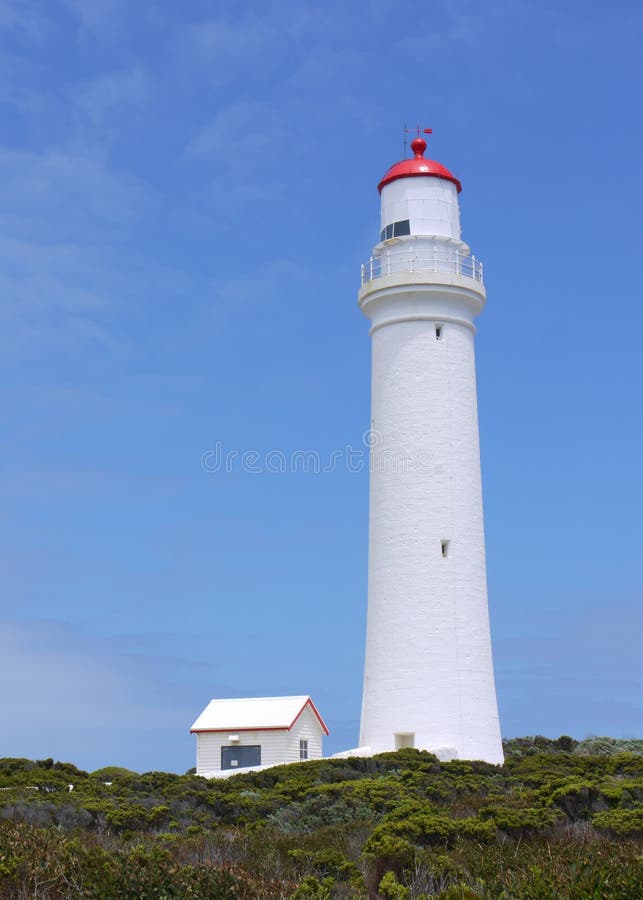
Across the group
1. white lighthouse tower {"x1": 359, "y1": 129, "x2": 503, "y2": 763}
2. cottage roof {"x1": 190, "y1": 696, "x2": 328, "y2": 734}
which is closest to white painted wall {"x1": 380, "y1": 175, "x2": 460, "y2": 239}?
white lighthouse tower {"x1": 359, "y1": 129, "x2": 503, "y2": 763}

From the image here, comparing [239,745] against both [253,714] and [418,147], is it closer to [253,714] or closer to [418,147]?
[253,714]

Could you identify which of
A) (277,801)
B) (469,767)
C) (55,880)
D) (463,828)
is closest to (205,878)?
(55,880)

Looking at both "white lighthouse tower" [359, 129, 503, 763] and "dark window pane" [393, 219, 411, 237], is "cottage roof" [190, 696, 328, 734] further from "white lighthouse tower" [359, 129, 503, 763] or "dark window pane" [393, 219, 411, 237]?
"dark window pane" [393, 219, 411, 237]

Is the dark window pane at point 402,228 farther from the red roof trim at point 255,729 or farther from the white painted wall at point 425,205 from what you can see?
the red roof trim at point 255,729

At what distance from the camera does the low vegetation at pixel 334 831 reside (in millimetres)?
10570

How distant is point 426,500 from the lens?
26.9 m

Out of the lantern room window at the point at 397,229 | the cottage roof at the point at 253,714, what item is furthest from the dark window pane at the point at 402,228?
the cottage roof at the point at 253,714

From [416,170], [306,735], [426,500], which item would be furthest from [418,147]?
[306,735]

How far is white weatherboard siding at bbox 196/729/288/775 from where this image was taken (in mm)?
28109

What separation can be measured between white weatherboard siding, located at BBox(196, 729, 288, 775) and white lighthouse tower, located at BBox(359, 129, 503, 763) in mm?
2086

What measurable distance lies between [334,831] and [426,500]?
1168cm

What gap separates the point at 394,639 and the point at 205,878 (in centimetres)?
1620

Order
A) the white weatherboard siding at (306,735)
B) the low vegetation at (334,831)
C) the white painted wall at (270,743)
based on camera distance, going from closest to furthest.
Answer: the low vegetation at (334,831) → the white painted wall at (270,743) → the white weatherboard siding at (306,735)

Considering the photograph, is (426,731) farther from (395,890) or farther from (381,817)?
(395,890)
